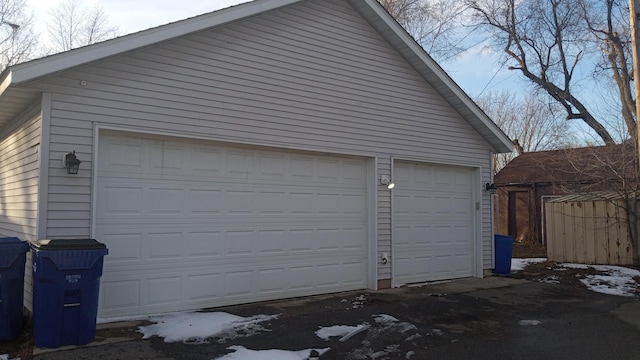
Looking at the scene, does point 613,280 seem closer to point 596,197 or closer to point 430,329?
point 596,197

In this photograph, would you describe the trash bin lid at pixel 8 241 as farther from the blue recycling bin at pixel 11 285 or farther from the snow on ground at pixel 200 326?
the snow on ground at pixel 200 326

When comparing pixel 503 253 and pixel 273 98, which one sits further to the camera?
pixel 503 253

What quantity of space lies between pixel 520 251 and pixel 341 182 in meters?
11.1

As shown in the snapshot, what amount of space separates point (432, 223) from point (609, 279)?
4.25 meters

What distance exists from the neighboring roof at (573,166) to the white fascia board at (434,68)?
4346 millimetres

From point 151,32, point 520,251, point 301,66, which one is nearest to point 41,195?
point 151,32

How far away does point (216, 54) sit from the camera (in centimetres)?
744

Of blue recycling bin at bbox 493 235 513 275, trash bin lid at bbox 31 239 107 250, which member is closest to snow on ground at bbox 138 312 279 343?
trash bin lid at bbox 31 239 107 250

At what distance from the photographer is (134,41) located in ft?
21.3

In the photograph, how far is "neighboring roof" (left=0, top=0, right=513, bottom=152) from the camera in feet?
19.2

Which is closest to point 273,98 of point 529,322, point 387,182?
point 387,182

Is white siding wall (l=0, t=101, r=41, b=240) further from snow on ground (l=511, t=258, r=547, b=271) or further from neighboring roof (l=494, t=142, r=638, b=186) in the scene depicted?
neighboring roof (l=494, t=142, r=638, b=186)

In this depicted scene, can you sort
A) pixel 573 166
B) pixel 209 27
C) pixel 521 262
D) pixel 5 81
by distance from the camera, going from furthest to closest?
pixel 573 166 < pixel 521 262 < pixel 209 27 < pixel 5 81

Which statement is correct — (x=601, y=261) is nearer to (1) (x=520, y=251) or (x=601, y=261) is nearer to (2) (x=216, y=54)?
(1) (x=520, y=251)
